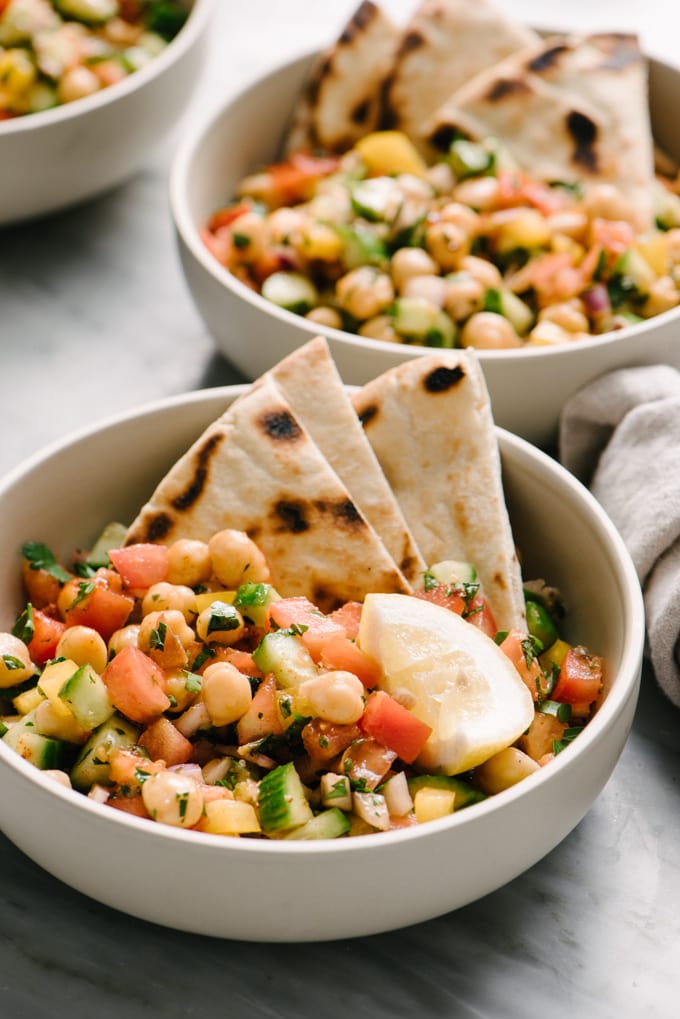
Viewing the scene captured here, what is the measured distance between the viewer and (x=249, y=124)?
10.6 feet

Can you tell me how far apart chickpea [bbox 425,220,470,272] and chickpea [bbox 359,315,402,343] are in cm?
20

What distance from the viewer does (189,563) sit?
2.08 metres

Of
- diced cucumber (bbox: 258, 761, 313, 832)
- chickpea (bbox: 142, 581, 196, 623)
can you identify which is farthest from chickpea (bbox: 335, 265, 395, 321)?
diced cucumber (bbox: 258, 761, 313, 832)

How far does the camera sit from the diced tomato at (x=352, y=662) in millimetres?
1865

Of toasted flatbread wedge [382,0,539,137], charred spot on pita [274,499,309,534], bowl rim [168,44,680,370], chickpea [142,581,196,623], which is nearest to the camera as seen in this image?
chickpea [142,581,196,623]

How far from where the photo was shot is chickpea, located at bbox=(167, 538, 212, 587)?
2.08 metres

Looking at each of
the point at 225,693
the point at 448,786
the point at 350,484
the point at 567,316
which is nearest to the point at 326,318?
the point at 567,316

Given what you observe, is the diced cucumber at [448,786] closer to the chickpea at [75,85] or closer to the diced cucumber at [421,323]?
the diced cucumber at [421,323]

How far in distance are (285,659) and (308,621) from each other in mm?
94

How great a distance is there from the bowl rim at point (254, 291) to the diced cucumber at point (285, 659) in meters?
0.72

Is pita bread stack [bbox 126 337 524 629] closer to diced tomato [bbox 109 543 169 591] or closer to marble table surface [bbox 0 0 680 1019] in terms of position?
diced tomato [bbox 109 543 169 591]

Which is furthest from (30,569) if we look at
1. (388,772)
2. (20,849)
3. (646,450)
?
(646,450)

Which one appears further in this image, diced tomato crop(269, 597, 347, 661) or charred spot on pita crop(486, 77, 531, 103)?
charred spot on pita crop(486, 77, 531, 103)

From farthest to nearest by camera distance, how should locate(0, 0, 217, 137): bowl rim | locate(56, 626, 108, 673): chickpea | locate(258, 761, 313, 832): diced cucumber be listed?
locate(0, 0, 217, 137): bowl rim
locate(56, 626, 108, 673): chickpea
locate(258, 761, 313, 832): diced cucumber
